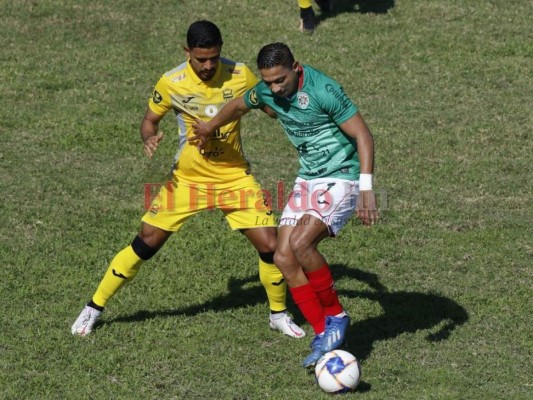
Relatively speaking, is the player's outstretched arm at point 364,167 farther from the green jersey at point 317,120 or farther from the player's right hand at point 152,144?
the player's right hand at point 152,144

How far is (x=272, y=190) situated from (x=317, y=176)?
171 inches

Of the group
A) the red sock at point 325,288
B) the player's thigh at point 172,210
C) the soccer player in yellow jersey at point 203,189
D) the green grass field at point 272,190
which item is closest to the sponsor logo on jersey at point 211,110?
the soccer player in yellow jersey at point 203,189

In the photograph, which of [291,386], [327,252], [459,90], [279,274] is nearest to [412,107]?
[459,90]

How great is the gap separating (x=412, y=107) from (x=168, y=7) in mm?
5521

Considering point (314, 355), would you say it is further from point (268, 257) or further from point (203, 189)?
point (203, 189)

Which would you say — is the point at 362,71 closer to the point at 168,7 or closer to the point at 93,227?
the point at 168,7

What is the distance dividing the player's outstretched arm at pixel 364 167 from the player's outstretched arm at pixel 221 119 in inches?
40.5

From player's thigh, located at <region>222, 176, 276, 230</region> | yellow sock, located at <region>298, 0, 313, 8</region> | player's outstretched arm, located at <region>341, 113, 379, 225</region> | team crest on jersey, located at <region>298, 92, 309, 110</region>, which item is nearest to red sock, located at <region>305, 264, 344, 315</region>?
player's outstretched arm, located at <region>341, 113, 379, 225</region>

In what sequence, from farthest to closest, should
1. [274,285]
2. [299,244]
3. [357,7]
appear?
[357,7] < [274,285] < [299,244]

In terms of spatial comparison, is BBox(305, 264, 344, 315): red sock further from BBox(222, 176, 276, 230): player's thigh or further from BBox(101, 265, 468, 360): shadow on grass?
BBox(222, 176, 276, 230): player's thigh

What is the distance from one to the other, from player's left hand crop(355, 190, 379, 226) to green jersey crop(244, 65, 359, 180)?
51 centimetres

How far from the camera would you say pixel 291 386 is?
905 centimetres

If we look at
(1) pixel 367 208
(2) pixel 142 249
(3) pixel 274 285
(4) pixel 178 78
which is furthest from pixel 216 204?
(1) pixel 367 208

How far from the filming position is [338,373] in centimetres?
868
